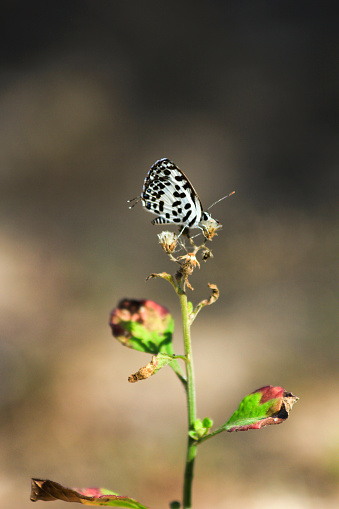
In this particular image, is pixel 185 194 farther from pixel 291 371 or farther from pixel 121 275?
pixel 121 275

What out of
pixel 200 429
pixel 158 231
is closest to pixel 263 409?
pixel 200 429

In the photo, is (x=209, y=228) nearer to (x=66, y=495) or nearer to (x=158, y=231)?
(x=66, y=495)

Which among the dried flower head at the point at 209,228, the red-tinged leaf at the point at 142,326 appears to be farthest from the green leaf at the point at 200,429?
the dried flower head at the point at 209,228

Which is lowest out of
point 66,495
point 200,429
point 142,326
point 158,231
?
point 66,495

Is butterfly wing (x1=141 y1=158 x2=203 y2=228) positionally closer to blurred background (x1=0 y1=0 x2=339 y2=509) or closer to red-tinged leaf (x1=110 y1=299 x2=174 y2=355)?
red-tinged leaf (x1=110 y1=299 x2=174 y2=355)

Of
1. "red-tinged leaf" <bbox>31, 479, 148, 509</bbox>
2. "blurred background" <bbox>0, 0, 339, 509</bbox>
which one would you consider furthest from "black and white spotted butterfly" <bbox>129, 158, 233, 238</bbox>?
"blurred background" <bbox>0, 0, 339, 509</bbox>

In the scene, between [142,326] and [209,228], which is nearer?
[209,228]

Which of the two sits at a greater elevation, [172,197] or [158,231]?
[158,231]
